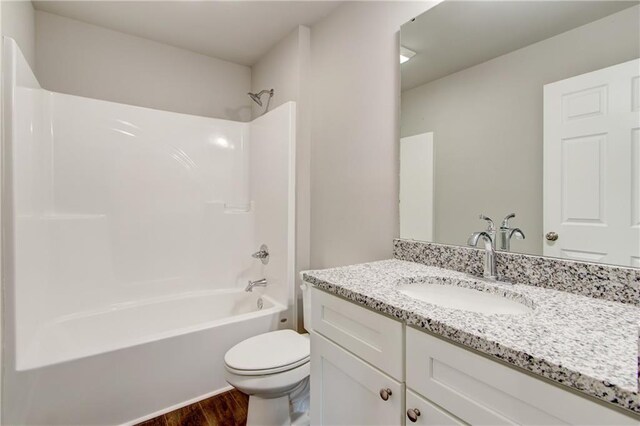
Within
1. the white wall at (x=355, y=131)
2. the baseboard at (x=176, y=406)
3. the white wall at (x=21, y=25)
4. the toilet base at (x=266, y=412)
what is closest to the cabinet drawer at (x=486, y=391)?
the white wall at (x=355, y=131)

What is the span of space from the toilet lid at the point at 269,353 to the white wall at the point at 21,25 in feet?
6.14

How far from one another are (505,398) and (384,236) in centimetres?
106

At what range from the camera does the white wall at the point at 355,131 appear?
161 centimetres

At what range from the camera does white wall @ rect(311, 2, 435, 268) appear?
161 cm

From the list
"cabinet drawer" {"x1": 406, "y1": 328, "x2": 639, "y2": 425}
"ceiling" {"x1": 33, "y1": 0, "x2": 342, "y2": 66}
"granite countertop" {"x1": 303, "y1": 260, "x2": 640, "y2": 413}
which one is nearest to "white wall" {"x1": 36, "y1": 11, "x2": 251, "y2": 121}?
"ceiling" {"x1": 33, "y1": 0, "x2": 342, "y2": 66}

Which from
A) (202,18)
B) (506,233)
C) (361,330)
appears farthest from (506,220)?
(202,18)

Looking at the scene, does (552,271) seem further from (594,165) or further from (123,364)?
(123,364)

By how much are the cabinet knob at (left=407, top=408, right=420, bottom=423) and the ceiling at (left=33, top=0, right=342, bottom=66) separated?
215 cm

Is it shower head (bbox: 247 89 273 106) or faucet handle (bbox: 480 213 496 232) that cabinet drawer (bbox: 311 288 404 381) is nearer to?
faucet handle (bbox: 480 213 496 232)

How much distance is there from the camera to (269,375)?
1.46 meters

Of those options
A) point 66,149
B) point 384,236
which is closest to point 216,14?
point 66,149

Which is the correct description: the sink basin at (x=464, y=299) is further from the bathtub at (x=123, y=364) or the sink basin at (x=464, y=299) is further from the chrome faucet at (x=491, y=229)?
the bathtub at (x=123, y=364)

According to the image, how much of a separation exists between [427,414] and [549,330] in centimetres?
35

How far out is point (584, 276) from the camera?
94cm
